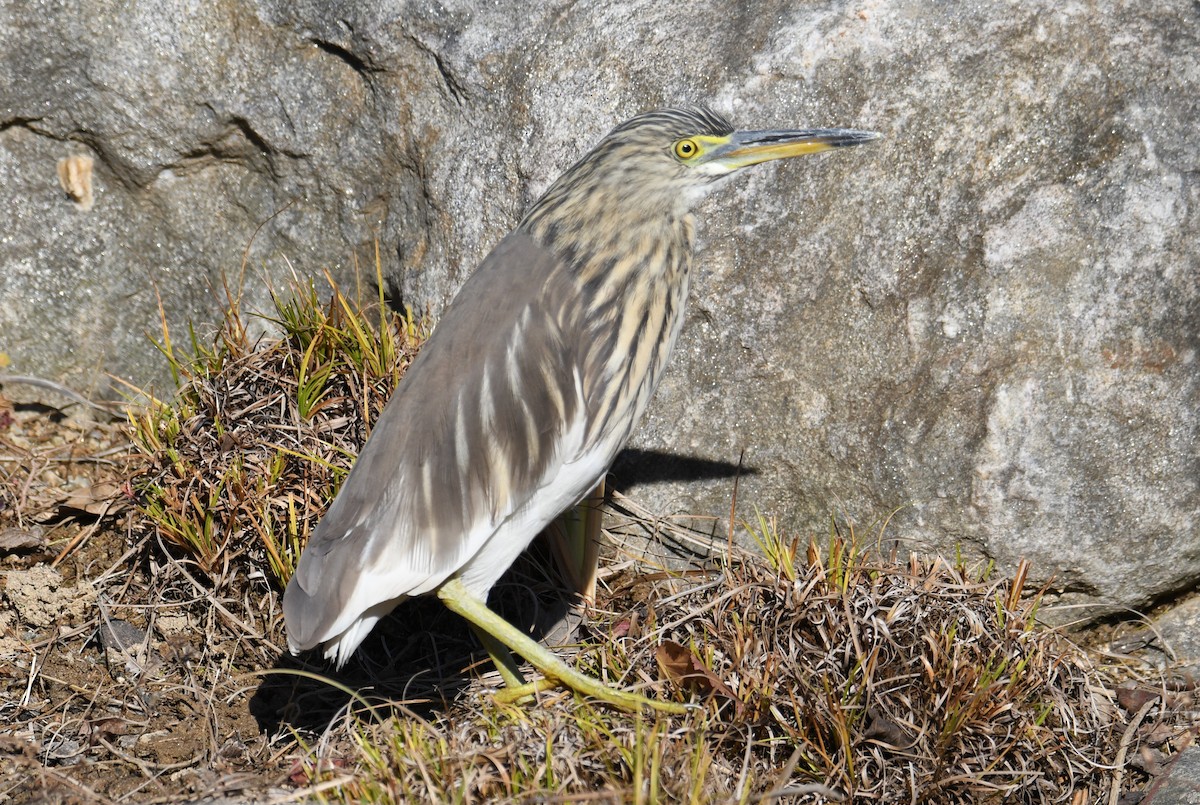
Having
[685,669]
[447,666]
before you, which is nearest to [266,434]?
[447,666]

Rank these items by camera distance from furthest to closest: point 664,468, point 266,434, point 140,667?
point 664,468
point 266,434
point 140,667

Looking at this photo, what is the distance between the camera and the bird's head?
3.00 meters

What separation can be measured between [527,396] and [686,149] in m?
0.75

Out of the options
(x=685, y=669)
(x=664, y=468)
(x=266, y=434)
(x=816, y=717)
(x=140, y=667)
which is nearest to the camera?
(x=816, y=717)

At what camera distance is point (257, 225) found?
414 cm

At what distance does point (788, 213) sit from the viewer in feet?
11.5

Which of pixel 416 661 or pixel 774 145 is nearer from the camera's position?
pixel 774 145

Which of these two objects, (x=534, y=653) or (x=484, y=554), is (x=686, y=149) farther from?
(x=534, y=653)

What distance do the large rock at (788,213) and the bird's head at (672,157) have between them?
514mm

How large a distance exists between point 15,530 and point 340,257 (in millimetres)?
1354

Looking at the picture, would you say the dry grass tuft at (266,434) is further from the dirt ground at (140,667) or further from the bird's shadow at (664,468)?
the bird's shadow at (664,468)

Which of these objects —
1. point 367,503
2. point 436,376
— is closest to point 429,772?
point 367,503

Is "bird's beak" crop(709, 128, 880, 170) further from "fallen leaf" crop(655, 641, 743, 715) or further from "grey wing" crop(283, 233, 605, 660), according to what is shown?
"fallen leaf" crop(655, 641, 743, 715)

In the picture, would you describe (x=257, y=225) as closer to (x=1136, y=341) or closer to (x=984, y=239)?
(x=984, y=239)
